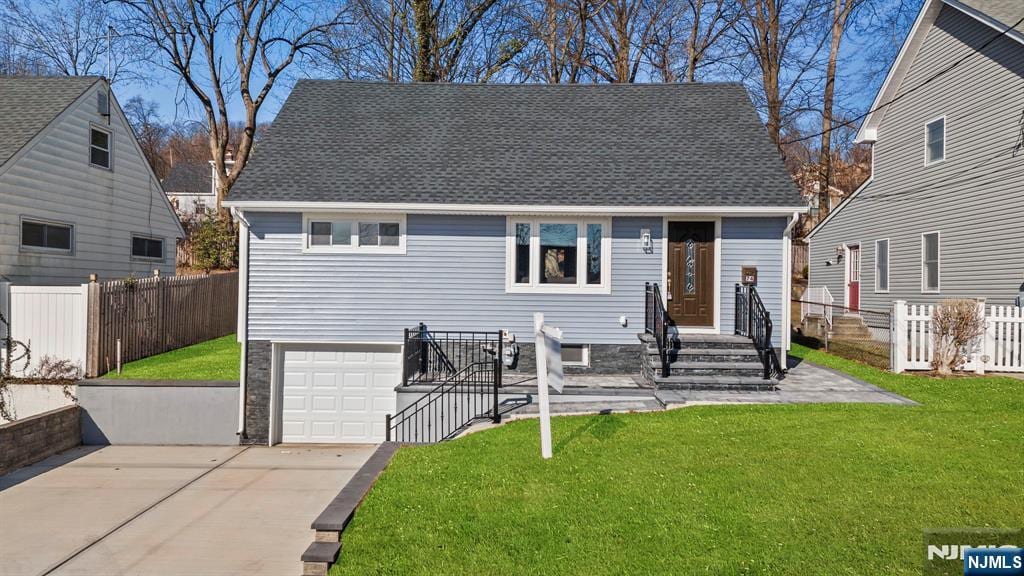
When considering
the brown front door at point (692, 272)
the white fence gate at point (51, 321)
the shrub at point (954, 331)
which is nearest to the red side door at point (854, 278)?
the shrub at point (954, 331)

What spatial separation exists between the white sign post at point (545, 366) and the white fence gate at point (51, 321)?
31.3ft

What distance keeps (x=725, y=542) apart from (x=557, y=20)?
75.9ft

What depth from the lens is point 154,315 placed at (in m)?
13.3

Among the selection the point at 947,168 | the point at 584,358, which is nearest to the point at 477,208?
the point at 584,358

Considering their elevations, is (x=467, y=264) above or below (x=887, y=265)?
below

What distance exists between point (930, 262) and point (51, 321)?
1986 centimetres

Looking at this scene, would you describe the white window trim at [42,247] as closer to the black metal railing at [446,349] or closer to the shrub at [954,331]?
the black metal railing at [446,349]

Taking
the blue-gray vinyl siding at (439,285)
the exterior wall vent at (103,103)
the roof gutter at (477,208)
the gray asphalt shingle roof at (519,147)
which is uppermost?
the exterior wall vent at (103,103)

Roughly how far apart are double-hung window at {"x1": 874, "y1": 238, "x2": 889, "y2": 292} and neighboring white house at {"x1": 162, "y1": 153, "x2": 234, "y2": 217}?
121 feet

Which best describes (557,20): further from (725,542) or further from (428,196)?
(725,542)

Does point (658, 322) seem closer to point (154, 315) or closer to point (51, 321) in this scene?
Answer: point (154, 315)

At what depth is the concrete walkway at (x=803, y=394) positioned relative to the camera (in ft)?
28.5

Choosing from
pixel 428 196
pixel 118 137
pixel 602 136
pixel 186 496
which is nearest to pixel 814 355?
pixel 602 136

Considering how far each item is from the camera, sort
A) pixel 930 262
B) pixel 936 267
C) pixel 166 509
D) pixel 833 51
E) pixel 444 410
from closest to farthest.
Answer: pixel 166 509
pixel 444 410
pixel 936 267
pixel 930 262
pixel 833 51
